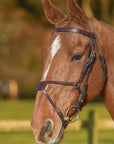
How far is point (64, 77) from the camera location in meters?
3.01

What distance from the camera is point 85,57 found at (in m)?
3.10

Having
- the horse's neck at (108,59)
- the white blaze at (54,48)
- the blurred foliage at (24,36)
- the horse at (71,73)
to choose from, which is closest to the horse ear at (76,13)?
the horse at (71,73)

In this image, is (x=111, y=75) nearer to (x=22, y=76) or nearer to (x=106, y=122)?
(x=106, y=122)

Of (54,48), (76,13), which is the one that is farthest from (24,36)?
(54,48)

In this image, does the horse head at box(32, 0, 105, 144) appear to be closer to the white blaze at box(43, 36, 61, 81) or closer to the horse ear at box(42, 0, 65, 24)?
the white blaze at box(43, 36, 61, 81)

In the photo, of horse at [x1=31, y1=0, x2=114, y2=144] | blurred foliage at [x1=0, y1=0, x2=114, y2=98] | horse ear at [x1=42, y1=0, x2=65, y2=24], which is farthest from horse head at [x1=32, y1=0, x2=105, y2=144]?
blurred foliage at [x1=0, y1=0, x2=114, y2=98]

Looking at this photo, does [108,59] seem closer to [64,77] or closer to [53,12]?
[64,77]

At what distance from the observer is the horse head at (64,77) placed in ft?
9.56

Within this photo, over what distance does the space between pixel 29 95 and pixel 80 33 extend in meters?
25.7

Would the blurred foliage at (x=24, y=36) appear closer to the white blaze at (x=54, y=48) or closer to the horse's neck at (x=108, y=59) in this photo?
the horse's neck at (x=108, y=59)

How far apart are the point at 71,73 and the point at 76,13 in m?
0.55

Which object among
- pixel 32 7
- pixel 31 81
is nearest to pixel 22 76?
pixel 31 81

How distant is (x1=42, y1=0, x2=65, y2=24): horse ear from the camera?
3.36m

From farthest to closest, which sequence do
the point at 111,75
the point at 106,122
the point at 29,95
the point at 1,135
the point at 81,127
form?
the point at 29,95 → the point at 1,135 → the point at 106,122 → the point at 81,127 → the point at 111,75
